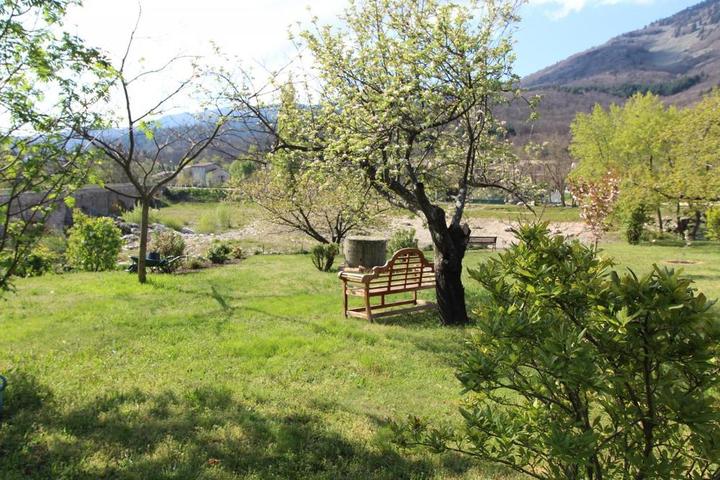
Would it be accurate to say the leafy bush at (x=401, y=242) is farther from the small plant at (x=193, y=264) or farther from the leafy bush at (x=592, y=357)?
the leafy bush at (x=592, y=357)

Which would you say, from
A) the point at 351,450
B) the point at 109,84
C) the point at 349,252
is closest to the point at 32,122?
the point at 109,84

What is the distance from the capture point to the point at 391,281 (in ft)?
30.0

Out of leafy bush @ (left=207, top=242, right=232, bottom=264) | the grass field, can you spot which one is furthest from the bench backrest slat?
leafy bush @ (left=207, top=242, right=232, bottom=264)

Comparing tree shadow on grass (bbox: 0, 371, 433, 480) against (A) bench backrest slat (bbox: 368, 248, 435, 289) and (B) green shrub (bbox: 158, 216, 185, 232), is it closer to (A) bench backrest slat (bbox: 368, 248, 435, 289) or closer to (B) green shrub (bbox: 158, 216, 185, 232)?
(A) bench backrest slat (bbox: 368, 248, 435, 289)

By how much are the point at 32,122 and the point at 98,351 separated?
3.01 meters

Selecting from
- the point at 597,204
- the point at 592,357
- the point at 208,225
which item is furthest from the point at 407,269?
the point at 208,225

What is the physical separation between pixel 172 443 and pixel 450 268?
546cm

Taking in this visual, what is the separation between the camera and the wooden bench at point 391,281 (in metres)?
8.72

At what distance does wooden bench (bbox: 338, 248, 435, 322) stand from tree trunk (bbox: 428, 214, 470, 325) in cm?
51

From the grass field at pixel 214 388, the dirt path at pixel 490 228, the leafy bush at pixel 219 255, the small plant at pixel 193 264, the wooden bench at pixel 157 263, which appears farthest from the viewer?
the dirt path at pixel 490 228

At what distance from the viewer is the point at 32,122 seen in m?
5.00

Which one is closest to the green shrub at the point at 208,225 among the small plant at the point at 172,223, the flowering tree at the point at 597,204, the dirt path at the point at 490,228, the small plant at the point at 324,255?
the small plant at the point at 172,223

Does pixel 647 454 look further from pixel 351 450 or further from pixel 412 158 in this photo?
pixel 412 158

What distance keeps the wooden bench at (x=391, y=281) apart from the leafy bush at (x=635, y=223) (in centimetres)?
2205
